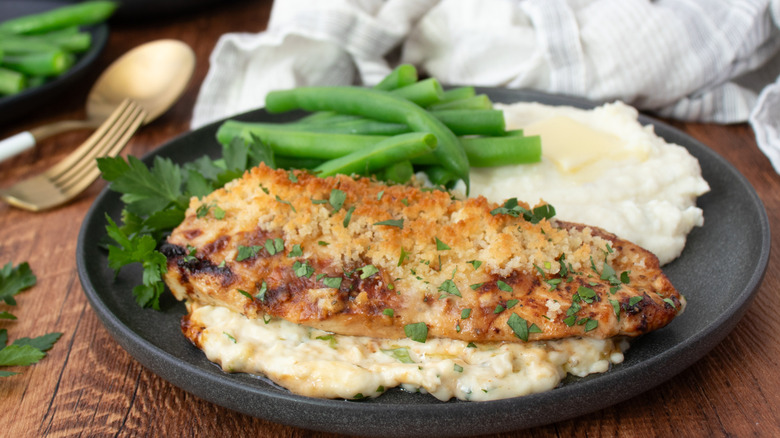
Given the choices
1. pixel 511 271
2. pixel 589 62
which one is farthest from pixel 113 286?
pixel 589 62

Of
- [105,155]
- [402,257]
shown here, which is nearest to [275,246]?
[402,257]

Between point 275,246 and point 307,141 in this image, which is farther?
point 307,141

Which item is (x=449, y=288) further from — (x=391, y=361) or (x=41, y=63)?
(x=41, y=63)

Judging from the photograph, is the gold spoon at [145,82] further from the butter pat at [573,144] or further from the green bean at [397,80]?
the butter pat at [573,144]

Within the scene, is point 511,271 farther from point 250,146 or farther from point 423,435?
A: point 250,146

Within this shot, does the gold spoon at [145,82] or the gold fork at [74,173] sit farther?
the gold spoon at [145,82]

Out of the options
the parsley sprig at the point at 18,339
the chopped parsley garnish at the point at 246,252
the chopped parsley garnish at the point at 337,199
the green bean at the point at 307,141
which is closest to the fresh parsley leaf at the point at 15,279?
the parsley sprig at the point at 18,339
